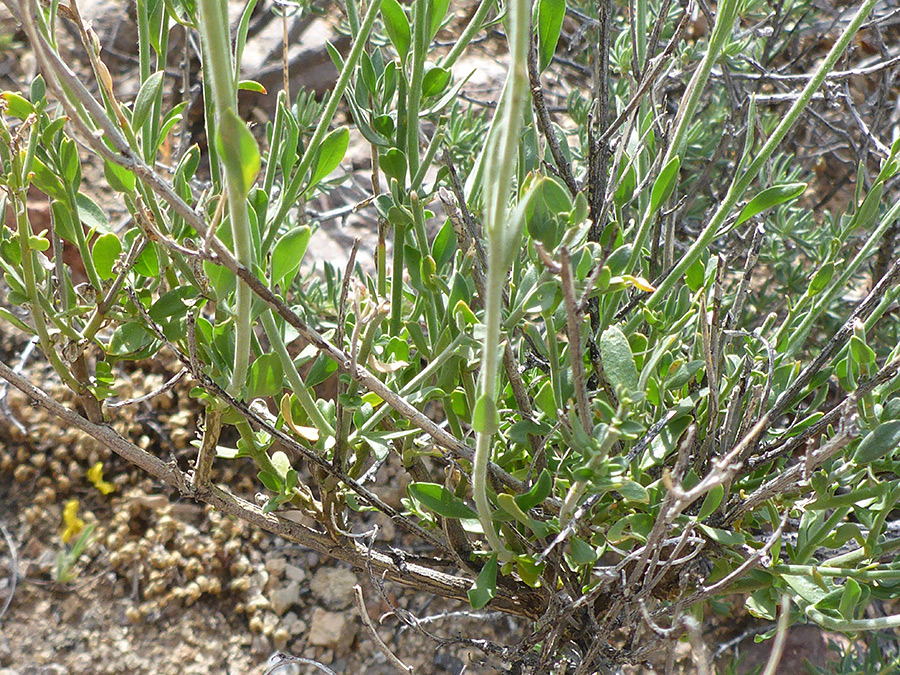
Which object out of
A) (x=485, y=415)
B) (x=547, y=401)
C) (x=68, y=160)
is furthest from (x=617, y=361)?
(x=68, y=160)

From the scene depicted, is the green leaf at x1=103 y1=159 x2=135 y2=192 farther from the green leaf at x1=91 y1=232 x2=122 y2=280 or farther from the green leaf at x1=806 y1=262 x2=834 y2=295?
the green leaf at x1=806 y1=262 x2=834 y2=295

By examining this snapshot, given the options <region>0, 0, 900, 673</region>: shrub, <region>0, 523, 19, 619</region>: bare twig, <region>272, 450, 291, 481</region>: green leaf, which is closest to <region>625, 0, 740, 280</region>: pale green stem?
<region>0, 0, 900, 673</region>: shrub

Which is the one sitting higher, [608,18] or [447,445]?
[608,18]

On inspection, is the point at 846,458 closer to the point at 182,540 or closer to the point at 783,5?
the point at 783,5

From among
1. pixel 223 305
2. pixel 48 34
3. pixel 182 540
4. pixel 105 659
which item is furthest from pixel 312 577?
pixel 48 34

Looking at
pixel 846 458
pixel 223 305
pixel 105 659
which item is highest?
pixel 223 305

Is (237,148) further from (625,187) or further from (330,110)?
(625,187)

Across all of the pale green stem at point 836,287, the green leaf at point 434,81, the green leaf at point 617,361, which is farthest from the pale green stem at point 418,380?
the pale green stem at point 836,287
